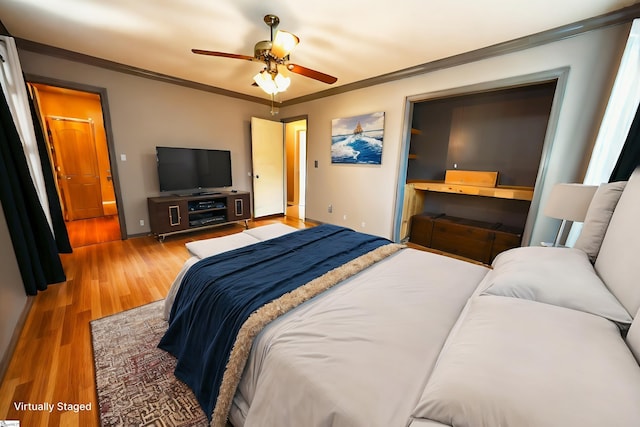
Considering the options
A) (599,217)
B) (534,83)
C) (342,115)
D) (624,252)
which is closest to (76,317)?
(624,252)

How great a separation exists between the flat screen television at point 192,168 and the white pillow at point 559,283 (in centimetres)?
430

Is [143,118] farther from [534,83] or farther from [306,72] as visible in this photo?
[534,83]

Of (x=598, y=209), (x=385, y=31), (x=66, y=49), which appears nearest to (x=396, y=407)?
(x=598, y=209)

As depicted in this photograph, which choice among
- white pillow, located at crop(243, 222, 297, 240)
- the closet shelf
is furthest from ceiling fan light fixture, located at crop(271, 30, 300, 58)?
the closet shelf

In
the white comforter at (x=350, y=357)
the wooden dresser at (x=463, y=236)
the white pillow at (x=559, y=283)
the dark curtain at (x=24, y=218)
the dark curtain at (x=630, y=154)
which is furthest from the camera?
the wooden dresser at (x=463, y=236)

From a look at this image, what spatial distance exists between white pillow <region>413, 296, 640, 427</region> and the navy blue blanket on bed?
782 mm

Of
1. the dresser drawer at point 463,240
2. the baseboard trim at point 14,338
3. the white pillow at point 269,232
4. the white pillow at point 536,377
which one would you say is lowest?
the baseboard trim at point 14,338

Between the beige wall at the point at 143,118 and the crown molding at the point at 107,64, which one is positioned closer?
the crown molding at the point at 107,64

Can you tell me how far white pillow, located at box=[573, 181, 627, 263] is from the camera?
4.32 ft

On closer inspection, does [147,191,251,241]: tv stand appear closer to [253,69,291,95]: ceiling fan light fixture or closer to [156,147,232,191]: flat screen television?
[156,147,232,191]: flat screen television

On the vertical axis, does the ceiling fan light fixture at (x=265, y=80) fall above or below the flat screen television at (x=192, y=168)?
above

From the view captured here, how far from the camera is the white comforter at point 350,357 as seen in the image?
0.70 metres

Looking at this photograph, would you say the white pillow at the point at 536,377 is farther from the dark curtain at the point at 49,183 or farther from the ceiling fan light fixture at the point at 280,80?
the dark curtain at the point at 49,183

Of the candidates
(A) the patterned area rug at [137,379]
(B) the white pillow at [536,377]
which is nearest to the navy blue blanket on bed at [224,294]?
(A) the patterned area rug at [137,379]
